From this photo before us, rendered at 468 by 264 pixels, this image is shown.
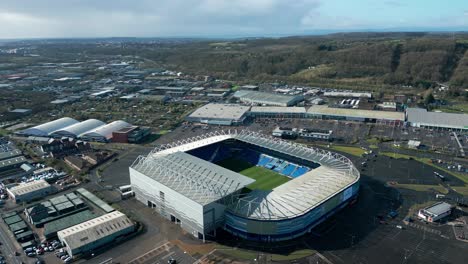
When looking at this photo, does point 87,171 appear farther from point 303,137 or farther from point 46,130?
point 303,137

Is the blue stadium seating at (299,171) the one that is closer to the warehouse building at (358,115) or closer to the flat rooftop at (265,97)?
the warehouse building at (358,115)

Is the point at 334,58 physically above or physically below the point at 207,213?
above

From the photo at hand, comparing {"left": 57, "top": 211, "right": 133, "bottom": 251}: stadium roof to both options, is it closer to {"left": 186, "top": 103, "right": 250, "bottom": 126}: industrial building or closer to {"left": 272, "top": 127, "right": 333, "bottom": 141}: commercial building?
{"left": 272, "top": 127, "right": 333, "bottom": 141}: commercial building

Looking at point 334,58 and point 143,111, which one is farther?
point 334,58

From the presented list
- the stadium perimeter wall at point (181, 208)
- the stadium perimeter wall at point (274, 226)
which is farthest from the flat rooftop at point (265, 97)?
the stadium perimeter wall at point (274, 226)

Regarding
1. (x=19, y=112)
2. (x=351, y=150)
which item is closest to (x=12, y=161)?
(x=19, y=112)

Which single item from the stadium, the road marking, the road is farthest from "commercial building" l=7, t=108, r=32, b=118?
the road marking

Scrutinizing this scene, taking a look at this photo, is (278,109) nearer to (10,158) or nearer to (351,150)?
(351,150)

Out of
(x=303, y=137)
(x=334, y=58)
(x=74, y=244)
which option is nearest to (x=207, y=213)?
(x=74, y=244)
